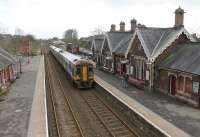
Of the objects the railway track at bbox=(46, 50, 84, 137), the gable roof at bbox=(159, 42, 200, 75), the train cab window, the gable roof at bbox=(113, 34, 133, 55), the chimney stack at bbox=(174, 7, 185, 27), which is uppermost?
the chimney stack at bbox=(174, 7, 185, 27)

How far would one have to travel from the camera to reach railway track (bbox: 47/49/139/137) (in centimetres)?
1452

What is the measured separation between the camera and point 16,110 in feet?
59.6

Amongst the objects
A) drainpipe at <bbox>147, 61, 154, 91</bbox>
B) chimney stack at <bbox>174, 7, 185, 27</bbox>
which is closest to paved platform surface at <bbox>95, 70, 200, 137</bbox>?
drainpipe at <bbox>147, 61, 154, 91</bbox>

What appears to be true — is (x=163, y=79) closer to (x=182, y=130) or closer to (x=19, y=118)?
(x=182, y=130)

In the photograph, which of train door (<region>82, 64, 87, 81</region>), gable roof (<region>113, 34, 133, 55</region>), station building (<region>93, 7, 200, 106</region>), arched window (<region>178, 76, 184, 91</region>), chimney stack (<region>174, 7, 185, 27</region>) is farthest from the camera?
gable roof (<region>113, 34, 133, 55</region>)

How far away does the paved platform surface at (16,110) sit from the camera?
14305 millimetres

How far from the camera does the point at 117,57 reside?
32.7 metres

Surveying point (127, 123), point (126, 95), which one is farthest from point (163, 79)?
point (127, 123)

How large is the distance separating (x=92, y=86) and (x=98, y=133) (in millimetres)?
12233

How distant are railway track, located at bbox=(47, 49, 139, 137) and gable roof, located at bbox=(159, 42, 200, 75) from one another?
670 centimetres

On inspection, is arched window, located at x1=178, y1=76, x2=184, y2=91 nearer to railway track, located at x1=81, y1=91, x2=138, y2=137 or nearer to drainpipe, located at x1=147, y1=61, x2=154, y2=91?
drainpipe, located at x1=147, y1=61, x2=154, y2=91

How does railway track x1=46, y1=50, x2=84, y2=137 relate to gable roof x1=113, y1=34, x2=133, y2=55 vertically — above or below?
below

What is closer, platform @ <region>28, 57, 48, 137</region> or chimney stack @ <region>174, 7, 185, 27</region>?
platform @ <region>28, 57, 48, 137</region>

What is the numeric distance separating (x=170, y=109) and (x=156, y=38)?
9.09 meters
